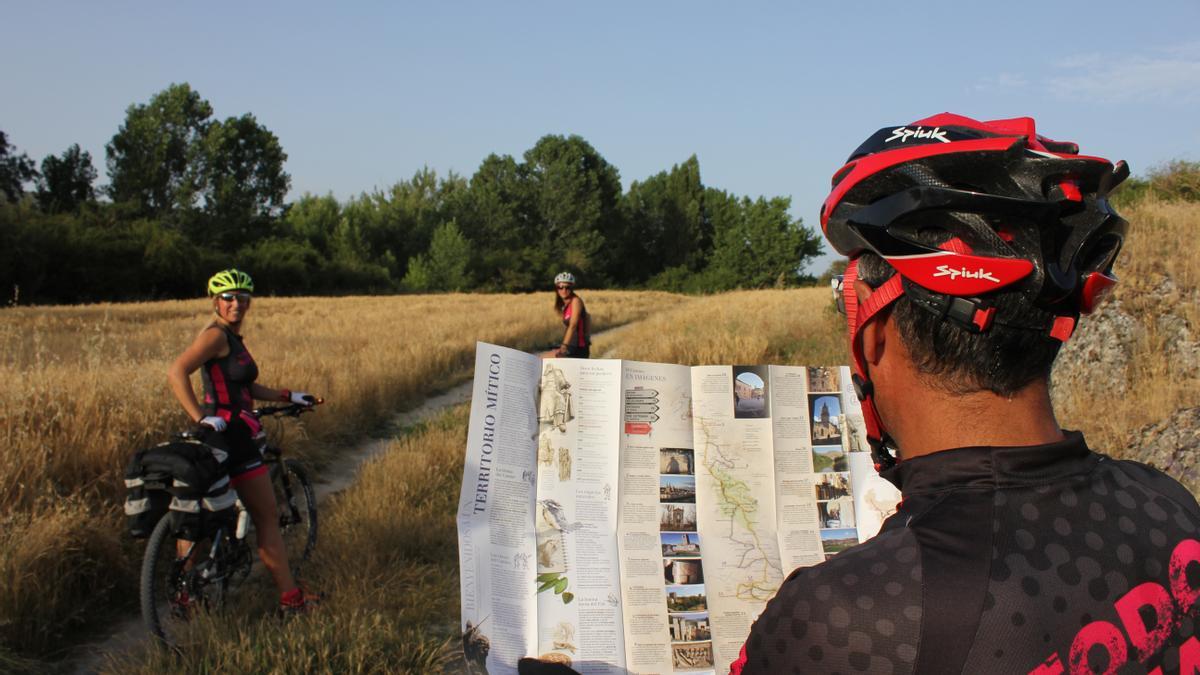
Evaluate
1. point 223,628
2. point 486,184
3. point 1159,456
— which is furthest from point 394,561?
point 486,184

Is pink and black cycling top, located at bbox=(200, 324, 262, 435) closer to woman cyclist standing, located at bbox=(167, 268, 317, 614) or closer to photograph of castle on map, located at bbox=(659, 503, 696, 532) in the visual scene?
woman cyclist standing, located at bbox=(167, 268, 317, 614)

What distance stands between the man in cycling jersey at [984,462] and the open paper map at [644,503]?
1.03m

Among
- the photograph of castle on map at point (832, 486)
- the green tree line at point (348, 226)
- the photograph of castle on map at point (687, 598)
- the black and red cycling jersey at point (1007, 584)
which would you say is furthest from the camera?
the green tree line at point (348, 226)

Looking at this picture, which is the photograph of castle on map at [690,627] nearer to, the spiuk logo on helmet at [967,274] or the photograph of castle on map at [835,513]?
the photograph of castle on map at [835,513]

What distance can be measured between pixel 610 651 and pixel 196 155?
214ft

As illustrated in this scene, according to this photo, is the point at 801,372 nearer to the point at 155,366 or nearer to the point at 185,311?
the point at 155,366

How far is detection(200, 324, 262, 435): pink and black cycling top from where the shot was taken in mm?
4973

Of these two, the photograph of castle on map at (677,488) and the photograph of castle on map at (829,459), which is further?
the photograph of castle on map at (829,459)

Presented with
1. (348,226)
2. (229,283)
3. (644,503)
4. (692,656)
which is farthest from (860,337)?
(348,226)

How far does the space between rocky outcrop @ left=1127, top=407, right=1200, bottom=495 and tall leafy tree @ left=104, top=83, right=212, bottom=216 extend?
60888mm

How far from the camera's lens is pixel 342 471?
8695 mm

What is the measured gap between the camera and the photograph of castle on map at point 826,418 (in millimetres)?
2652

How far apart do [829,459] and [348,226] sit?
72765 millimetres

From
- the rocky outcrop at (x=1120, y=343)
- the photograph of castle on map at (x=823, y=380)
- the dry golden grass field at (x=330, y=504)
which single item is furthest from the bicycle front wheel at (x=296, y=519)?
the rocky outcrop at (x=1120, y=343)
